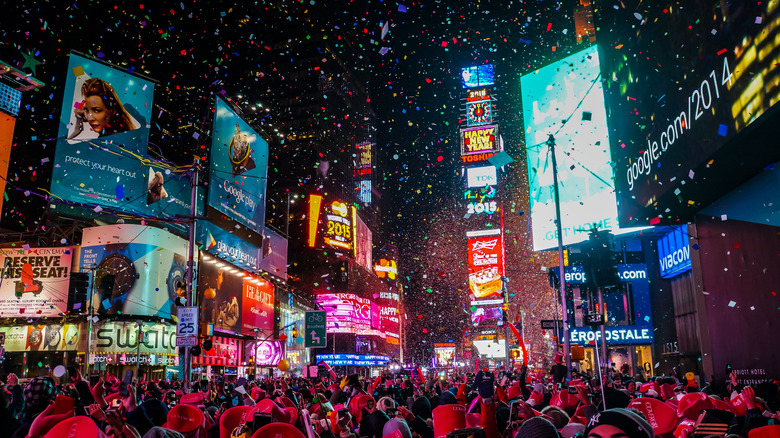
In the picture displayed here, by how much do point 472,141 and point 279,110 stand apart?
113ft

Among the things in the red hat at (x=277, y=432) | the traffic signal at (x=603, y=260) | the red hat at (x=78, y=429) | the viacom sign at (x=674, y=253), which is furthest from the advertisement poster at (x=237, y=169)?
the red hat at (x=277, y=432)

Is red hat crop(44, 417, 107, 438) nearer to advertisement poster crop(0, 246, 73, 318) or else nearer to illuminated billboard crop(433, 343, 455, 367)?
advertisement poster crop(0, 246, 73, 318)

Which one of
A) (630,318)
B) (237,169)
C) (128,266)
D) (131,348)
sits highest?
(237,169)

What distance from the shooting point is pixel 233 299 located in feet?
136

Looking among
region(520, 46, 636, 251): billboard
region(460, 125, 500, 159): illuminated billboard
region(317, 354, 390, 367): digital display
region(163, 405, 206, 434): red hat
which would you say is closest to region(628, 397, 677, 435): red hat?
region(163, 405, 206, 434): red hat

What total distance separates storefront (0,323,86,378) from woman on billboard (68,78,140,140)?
11.2 meters

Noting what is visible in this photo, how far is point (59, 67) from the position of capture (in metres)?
32.1

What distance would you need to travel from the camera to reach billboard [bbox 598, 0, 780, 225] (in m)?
10.7

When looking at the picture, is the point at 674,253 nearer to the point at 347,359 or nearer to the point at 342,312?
the point at 347,359

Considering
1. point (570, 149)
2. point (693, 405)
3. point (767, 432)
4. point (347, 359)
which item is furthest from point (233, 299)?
point (767, 432)

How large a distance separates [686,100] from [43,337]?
3447cm

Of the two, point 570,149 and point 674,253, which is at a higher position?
point 570,149

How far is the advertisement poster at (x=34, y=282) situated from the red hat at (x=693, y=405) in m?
33.8

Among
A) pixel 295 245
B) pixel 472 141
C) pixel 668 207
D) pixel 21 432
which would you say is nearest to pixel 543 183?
pixel 668 207
